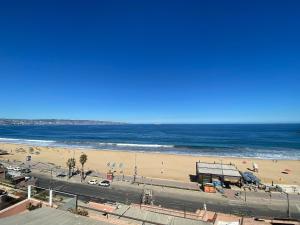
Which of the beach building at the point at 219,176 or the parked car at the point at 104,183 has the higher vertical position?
the beach building at the point at 219,176

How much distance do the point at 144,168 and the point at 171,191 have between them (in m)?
17.3

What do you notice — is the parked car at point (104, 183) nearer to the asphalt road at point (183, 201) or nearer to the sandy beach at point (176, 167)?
the asphalt road at point (183, 201)

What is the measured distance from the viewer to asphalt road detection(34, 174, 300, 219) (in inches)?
1096

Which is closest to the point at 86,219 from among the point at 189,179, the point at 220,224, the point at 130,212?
the point at 130,212

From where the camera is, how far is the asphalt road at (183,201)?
1096 inches

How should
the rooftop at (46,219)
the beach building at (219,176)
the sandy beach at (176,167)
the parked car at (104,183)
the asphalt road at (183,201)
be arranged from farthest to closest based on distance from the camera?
the sandy beach at (176,167) → the beach building at (219,176) → the parked car at (104,183) → the asphalt road at (183,201) → the rooftop at (46,219)

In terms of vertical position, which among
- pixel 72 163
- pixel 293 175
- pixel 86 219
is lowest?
pixel 293 175

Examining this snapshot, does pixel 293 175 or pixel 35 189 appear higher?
pixel 35 189

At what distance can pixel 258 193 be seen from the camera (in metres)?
34.6

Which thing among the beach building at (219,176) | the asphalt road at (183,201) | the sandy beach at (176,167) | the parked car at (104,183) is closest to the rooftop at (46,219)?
the asphalt road at (183,201)

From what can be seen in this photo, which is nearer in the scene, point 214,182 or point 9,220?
point 9,220

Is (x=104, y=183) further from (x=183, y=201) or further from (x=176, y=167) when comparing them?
(x=176, y=167)

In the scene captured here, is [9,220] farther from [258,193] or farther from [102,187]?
[258,193]

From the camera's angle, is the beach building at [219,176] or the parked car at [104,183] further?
the beach building at [219,176]
